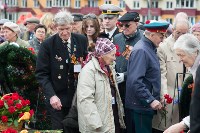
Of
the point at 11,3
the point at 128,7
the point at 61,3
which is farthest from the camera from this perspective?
the point at 11,3

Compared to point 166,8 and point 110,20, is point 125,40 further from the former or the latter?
point 166,8

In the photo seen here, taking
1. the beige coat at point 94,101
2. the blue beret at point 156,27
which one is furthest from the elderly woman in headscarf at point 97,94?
the blue beret at point 156,27

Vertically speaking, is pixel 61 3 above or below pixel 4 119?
above

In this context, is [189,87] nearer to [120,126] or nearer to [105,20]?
[120,126]

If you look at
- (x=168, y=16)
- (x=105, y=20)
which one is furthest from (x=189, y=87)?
(x=168, y=16)

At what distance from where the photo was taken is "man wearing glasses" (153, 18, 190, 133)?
268 inches

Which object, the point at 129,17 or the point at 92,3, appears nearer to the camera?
the point at 129,17

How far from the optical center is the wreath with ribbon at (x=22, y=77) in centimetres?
668

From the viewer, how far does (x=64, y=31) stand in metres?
6.37

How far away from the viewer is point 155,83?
6.48m

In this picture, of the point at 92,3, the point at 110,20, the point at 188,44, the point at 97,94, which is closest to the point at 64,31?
the point at 97,94

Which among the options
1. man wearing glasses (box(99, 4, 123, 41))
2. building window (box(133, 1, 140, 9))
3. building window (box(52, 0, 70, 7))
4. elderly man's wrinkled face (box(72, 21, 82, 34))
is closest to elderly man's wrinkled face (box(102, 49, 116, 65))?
man wearing glasses (box(99, 4, 123, 41))

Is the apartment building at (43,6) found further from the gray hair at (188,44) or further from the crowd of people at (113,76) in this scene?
the gray hair at (188,44)

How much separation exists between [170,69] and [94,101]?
155 cm
